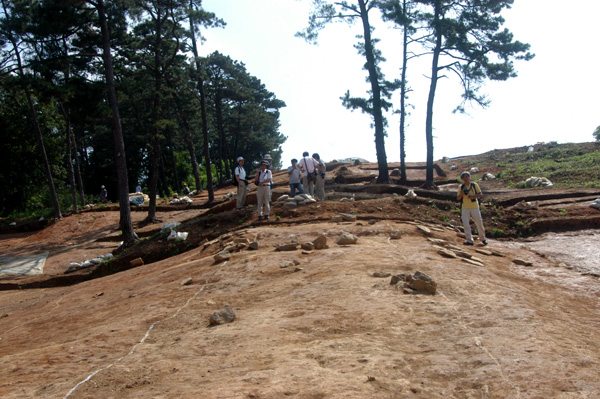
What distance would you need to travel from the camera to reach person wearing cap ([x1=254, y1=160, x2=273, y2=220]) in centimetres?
1232

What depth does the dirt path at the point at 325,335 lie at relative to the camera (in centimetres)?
363

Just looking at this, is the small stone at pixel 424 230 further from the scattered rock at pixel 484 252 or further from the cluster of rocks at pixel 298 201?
the cluster of rocks at pixel 298 201

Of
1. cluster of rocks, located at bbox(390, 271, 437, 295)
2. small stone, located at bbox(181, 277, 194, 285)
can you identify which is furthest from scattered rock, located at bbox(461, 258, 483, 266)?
small stone, located at bbox(181, 277, 194, 285)

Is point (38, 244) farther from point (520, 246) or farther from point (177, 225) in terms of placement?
point (520, 246)

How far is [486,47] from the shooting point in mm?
19031

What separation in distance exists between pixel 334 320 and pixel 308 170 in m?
10.3

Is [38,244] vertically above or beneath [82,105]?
beneath

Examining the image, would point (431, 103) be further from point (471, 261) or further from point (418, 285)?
point (418, 285)

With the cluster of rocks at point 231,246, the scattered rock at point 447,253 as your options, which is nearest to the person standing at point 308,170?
the cluster of rocks at point 231,246

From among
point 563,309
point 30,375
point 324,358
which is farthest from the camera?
point 563,309

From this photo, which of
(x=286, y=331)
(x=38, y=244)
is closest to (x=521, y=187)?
(x=286, y=331)

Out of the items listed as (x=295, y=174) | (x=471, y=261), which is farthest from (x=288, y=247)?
(x=295, y=174)

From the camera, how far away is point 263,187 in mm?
12539

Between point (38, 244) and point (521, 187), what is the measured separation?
67.6ft
